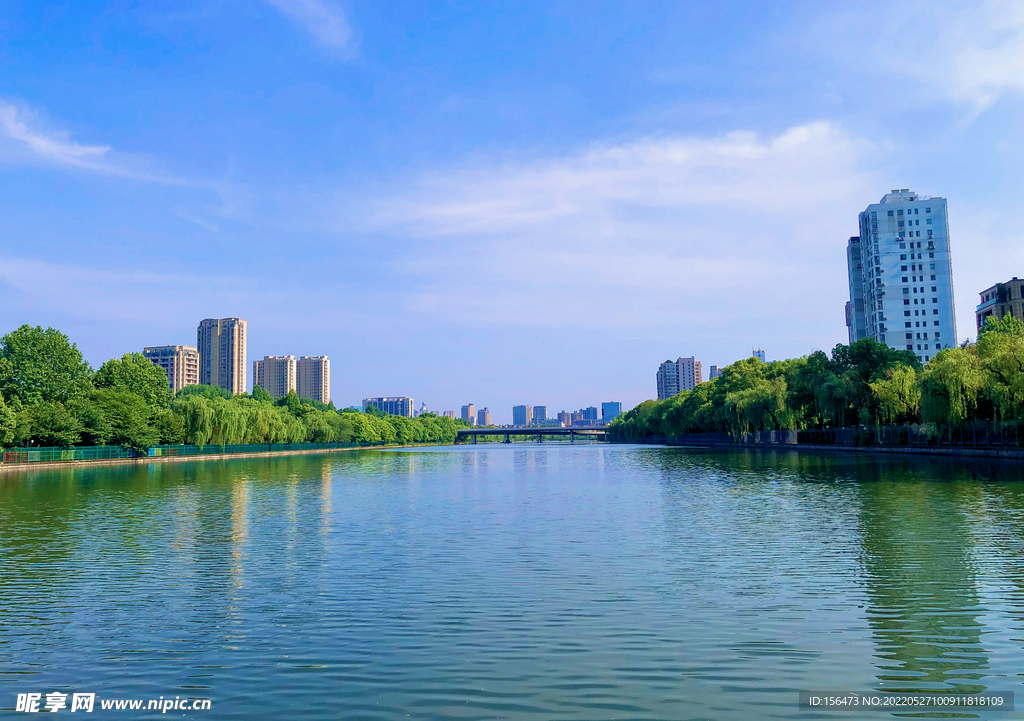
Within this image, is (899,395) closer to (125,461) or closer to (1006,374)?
(1006,374)

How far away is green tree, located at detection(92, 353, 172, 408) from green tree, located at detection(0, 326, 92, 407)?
612 cm

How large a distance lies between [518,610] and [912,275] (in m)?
127

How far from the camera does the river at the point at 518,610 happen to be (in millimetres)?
7854

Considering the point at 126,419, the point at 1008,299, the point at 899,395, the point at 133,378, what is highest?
the point at 1008,299

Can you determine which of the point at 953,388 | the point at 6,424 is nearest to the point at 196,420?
the point at 6,424

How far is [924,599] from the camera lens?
36.9ft

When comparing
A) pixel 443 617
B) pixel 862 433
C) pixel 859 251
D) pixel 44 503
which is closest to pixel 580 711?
pixel 443 617

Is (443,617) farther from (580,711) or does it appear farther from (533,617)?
(580,711)

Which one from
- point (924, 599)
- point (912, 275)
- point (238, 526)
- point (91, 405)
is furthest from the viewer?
point (912, 275)

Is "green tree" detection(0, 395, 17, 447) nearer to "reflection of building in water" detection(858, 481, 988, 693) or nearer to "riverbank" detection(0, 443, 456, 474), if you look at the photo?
"riverbank" detection(0, 443, 456, 474)

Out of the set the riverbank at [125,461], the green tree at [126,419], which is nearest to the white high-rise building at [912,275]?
the riverbank at [125,461]

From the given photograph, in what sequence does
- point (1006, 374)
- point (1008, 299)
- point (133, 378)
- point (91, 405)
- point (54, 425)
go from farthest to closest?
1. point (1008, 299)
2. point (133, 378)
3. point (91, 405)
4. point (54, 425)
5. point (1006, 374)

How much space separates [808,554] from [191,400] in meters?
73.9

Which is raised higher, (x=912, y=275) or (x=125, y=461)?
(x=912, y=275)
